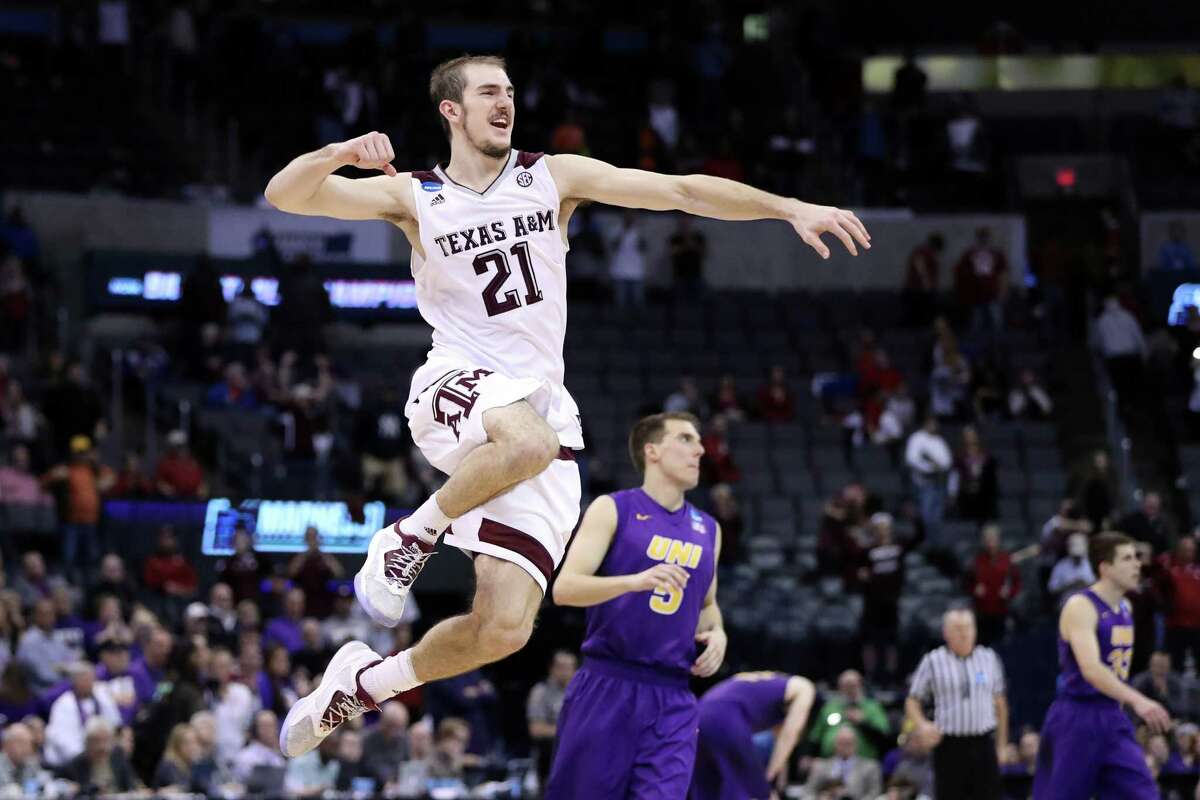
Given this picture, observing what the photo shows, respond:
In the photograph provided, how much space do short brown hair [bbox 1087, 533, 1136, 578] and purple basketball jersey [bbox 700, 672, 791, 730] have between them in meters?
2.02

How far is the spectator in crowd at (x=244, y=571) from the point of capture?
20.7 metres

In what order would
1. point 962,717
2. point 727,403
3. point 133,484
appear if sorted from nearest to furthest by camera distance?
point 962,717 < point 133,484 < point 727,403

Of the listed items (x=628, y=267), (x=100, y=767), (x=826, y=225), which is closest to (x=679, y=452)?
(x=826, y=225)

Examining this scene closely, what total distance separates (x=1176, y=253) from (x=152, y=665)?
16144 millimetres

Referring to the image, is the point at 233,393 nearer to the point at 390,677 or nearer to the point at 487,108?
the point at 390,677

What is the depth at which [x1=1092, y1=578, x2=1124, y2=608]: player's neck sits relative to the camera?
11953 millimetres

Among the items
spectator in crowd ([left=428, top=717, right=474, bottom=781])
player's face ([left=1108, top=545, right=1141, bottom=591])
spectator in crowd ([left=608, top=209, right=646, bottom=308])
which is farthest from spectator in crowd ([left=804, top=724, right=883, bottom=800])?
spectator in crowd ([left=608, top=209, right=646, bottom=308])

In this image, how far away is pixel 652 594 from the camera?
987cm

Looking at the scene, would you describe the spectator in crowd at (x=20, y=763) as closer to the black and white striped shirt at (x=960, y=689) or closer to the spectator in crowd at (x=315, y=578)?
the spectator in crowd at (x=315, y=578)

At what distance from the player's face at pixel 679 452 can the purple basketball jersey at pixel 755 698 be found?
1.91 meters

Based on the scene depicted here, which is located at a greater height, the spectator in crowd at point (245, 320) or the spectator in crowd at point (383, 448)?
the spectator in crowd at point (245, 320)

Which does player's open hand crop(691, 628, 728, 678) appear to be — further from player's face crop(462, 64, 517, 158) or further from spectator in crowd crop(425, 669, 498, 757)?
spectator in crowd crop(425, 669, 498, 757)

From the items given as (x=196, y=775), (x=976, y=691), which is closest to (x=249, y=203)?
(x=196, y=775)

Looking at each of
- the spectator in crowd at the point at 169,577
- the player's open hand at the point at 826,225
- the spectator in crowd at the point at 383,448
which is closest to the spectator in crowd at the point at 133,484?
the spectator in crowd at the point at 169,577
